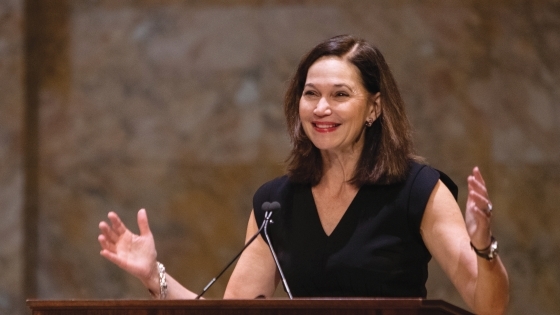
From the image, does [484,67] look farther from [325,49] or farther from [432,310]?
[432,310]

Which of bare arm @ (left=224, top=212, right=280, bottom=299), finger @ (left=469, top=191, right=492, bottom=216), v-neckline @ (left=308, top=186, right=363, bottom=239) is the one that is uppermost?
finger @ (left=469, top=191, right=492, bottom=216)

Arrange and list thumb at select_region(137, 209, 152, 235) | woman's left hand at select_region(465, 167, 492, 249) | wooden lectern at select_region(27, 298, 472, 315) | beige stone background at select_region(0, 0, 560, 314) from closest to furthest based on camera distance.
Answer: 1. wooden lectern at select_region(27, 298, 472, 315)
2. woman's left hand at select_region(465, 167, 492, 249)
3. thumb at select_region(137, 209, 152, 235)
4. beige stone background at select_region(0, 0, 560, 314)

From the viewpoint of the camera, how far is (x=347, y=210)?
2.91 metres

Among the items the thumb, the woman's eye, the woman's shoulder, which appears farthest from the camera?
the woman's eye


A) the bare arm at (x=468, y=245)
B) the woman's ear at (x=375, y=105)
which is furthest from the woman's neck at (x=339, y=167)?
the bare arm at (x=468, y=245)

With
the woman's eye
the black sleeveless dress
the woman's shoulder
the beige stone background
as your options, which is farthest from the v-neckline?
the beige stone background

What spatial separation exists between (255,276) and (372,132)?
0.62 metres

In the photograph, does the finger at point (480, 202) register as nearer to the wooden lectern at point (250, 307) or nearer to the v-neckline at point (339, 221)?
the wooden lectern at point (250, 307)

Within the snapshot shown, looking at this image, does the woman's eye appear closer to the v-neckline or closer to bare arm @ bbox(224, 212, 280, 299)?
the v-neckline

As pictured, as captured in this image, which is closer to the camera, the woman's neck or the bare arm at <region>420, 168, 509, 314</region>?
the bare arm at <region>420, 168, 509, 314</region>

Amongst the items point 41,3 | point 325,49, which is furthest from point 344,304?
point 41,3

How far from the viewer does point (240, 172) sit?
15.1 feet

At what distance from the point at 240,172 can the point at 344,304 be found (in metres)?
2.62

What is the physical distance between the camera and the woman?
8.98 feet
